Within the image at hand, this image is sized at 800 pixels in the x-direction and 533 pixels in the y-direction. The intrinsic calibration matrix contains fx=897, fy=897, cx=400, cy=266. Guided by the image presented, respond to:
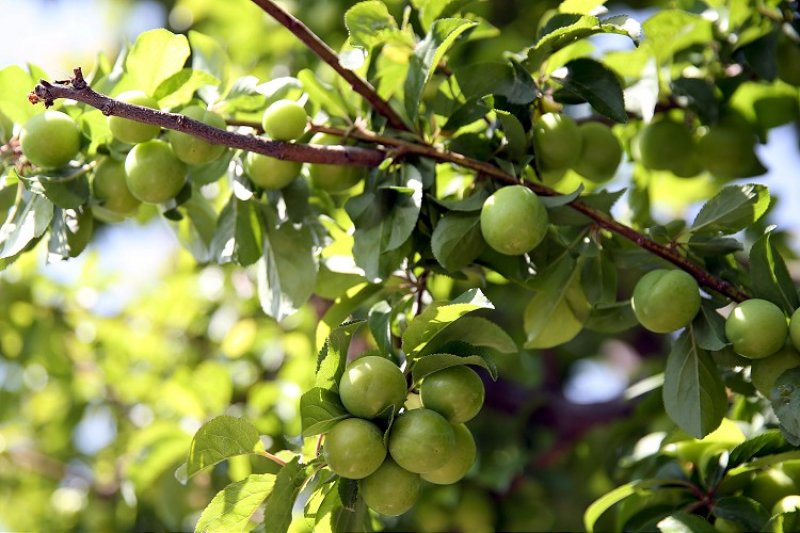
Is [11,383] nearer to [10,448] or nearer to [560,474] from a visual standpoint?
[10,448]

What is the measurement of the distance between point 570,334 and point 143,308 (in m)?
1.72

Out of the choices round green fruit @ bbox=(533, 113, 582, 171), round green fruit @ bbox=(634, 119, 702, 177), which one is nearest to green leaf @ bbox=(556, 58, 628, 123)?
round green fruit @ bbox=(533, 113, 582, 171)

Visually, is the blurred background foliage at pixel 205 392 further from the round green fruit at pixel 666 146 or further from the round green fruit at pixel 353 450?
the round green fruit at pixel 353 450

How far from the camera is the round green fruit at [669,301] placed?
112cm

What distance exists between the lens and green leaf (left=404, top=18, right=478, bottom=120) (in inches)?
46.1

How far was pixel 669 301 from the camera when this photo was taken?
3.66 ft

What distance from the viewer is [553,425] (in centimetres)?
241

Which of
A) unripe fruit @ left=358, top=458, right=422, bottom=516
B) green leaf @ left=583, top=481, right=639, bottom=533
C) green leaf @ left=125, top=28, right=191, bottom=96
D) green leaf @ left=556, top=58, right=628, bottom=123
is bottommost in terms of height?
green leaf @ left=583, top=481, right=639, bottom=533

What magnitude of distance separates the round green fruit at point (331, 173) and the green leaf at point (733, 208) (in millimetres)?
A: 481

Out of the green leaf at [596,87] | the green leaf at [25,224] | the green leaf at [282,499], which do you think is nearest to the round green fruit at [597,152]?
the green leaf at [596,87]

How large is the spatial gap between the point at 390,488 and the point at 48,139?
0.63 meters

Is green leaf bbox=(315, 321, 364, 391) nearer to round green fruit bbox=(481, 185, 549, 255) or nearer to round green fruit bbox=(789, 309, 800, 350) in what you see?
round green fruit bbox=(481, 185, 549, 255)

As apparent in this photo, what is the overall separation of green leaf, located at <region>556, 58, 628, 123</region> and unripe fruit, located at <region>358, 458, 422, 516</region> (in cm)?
57

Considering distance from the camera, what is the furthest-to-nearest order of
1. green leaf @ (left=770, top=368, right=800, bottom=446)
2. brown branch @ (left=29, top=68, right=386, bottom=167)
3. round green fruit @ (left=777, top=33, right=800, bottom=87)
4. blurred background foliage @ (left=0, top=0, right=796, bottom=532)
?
blurred background foliage @ (left=0, top=0, right=796, bottom=532)
round green fruit @ (left=777, top=33, right=800, bottom=87)
green leaf @ (left=770, top=368, right=800, bottom=446)
brown branch @ (left=29, top=68, right=386, bottom=167)
